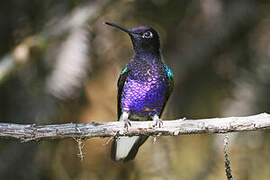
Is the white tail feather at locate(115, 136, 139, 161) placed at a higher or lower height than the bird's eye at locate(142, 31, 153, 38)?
lower

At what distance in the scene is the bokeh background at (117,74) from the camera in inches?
201

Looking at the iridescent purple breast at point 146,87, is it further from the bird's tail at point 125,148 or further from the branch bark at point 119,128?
the branch bark at point 119,128

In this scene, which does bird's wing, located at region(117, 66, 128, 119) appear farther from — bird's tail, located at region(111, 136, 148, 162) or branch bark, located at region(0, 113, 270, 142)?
branch bark, located at region(0, 113, 270, 142)

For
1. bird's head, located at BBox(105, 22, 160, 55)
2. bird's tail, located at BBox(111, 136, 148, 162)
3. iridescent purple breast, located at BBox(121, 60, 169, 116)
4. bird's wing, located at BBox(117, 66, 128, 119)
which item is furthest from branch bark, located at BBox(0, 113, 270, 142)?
bird's head, located at BBox(105, 22, 160, 55)

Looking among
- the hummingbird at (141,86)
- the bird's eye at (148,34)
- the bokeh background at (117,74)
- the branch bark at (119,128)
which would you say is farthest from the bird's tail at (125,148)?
the bird's eye at (148,34)

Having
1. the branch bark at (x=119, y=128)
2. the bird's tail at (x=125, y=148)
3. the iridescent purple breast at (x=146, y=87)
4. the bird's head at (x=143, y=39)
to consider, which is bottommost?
the branch bark at (x=119, y=128)

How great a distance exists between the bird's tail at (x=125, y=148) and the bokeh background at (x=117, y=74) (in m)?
0.35

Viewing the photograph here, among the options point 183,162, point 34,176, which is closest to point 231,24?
point 183,162

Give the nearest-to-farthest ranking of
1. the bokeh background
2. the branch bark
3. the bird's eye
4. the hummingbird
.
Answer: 1. the branch bark
2. the hummingbird
3. the bird's eye
4. the bokeh background

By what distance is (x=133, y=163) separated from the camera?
5.35 meters

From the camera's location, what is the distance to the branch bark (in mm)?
3410

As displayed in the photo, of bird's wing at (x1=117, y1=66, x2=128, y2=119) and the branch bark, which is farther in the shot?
bird's wing at (x1=117, y1=66, x2=128, y2=119)

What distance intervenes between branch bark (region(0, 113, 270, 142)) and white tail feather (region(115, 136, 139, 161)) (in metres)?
0.95

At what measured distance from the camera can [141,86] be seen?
15.8ft
